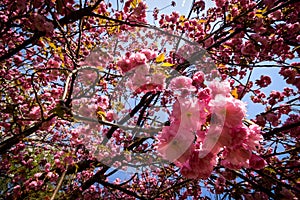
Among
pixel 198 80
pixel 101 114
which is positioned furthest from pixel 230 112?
pixel 101 114

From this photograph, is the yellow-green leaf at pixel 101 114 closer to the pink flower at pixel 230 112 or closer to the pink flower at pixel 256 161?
the pink flower at pixel 230 112

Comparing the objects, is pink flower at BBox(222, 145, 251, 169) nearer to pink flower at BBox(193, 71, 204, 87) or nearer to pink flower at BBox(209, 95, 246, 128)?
pink flower at BBox(209, 95, 246, 128)

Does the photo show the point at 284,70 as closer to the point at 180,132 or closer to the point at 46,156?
the point at 180,132

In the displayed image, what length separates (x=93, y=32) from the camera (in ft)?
15.7

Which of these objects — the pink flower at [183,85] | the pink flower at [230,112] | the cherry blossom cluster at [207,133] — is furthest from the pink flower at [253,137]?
the pink flower at [183,85]

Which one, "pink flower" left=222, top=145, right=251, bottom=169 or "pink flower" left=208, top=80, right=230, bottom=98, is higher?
"pink flower" left=208, top=80, right=230, bottom=98

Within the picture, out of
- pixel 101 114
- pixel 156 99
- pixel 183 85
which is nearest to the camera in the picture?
pixel 183 85

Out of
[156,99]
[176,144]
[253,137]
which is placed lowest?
[176,144]

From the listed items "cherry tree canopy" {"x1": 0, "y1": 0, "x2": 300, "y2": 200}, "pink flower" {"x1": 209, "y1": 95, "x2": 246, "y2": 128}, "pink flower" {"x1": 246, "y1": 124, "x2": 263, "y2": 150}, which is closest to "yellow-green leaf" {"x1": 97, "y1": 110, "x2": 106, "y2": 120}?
"cherry tree canopy" {"x1": 0, "y1": 0, "x2": 300, "y2": 200}

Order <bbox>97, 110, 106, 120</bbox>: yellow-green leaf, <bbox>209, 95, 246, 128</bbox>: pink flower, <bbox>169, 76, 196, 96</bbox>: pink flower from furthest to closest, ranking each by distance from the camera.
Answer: <bbox>97, 110, 106, 120</bbox>: yellow-green leaf → <bbox>169, 76, 196, 96</bbox>: pink flower → <bbox>209, 95, 246, 128</bbox>: pink flower

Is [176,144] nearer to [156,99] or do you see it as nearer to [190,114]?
[190,114]

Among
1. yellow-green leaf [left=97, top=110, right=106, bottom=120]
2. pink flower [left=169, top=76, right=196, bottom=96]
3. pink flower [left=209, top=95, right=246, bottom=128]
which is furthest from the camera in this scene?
yellow-green leaf [left=97, top=110, right=106, bottom=120]

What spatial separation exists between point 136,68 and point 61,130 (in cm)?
439

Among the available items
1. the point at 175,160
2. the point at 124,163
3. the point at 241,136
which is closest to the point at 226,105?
the point at 241,136
